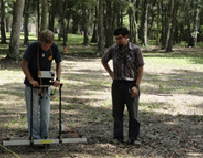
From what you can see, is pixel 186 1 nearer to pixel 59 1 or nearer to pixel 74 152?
pixel 59 1

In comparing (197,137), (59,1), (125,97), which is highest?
(59,1)

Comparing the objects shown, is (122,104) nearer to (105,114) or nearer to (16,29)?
(105,114)

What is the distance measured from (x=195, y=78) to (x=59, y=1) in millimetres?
26096

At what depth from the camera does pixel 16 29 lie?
1992cm

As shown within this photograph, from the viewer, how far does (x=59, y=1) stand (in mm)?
38750

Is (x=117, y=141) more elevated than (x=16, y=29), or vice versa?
(x=16, y=29)

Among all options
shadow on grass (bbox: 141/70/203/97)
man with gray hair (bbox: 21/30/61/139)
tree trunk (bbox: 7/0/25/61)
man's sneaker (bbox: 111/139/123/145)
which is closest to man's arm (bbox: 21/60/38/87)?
man with gray hair (bbox: 21/30/61/139)

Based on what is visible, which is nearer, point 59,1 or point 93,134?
point 93,134

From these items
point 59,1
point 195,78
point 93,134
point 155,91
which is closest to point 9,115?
point 93,134

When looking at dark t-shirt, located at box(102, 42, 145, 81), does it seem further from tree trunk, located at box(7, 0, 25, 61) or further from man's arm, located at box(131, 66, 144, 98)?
tree trunk, located at box(7, 0, 25, 61)

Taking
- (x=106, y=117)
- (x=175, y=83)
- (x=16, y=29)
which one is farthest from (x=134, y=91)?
(x=16, y=29)

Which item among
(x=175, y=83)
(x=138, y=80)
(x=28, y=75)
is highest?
(x=28, y=75)

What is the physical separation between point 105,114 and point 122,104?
2.68 metres

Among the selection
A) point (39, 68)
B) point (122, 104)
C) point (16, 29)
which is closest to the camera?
point (39, 68)
